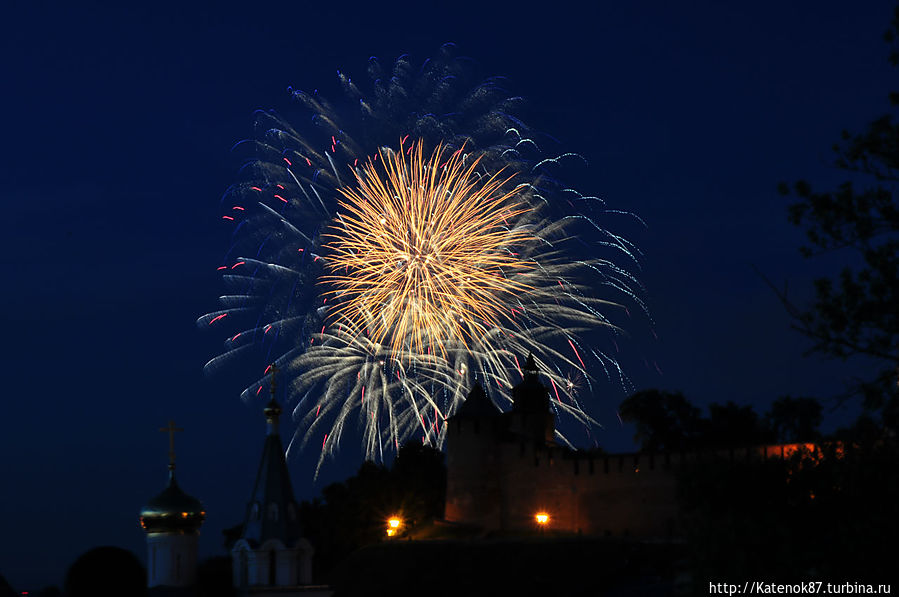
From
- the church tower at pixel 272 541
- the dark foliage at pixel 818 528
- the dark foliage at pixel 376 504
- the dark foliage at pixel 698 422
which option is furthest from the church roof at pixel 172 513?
the dark foliage at pixel 698 422

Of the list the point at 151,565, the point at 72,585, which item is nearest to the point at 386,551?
the point at 151,565

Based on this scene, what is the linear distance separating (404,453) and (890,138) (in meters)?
50.7

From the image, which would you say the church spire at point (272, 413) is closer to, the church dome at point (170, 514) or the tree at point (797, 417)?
the church dome at point (170, 514)

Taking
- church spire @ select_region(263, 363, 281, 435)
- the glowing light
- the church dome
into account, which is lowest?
the glowing light

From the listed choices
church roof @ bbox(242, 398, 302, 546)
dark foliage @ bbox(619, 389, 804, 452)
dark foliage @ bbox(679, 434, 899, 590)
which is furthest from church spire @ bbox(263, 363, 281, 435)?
dark foliage @ bbox(619, 389, 804, 452)

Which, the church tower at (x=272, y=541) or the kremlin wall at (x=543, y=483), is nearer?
the church tower at (x=272, y=541)

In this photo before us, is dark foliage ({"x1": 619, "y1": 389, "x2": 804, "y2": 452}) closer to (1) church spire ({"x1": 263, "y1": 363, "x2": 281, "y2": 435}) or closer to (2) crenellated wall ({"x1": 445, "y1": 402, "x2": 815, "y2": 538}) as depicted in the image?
(2) crenellated wall ({"x1": 445, "y1": 402, "x2": 815, "y2": 538})

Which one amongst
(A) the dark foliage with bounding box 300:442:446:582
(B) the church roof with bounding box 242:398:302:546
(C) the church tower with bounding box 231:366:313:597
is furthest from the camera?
(A) the dark foliage with bounding box 300:442:446:582

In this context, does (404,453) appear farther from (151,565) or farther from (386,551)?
(151,565)

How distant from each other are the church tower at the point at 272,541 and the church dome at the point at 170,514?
1.93 meters

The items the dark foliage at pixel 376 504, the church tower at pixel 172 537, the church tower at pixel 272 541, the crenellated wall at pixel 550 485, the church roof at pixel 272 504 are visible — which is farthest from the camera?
the dark foliage at pixel 376 504

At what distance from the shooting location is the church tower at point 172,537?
1426 inches

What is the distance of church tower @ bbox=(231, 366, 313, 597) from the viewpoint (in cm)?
3478

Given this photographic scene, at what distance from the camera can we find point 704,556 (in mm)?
20500
